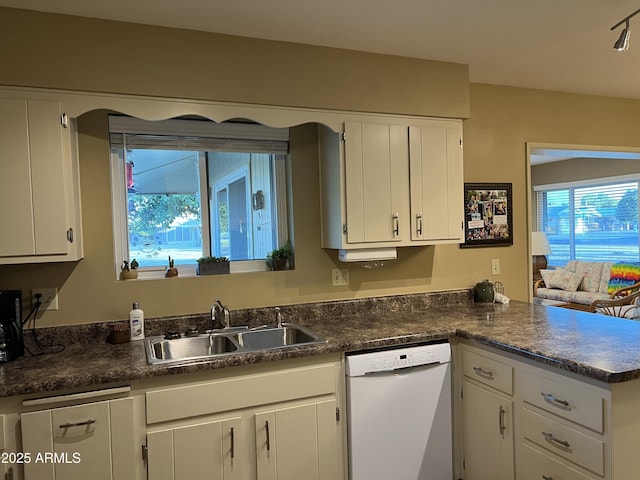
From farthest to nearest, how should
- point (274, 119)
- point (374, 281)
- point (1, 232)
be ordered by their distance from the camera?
1. point (374, 281)
2. point (274, 119)
3. point (1, 232)

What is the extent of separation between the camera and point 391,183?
8.30 ft

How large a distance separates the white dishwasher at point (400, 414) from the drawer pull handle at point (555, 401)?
52 centimetres

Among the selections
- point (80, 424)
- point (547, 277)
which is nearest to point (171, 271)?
point (80, 424)

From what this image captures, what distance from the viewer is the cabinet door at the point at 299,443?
6.33ft

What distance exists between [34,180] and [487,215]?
261 cm

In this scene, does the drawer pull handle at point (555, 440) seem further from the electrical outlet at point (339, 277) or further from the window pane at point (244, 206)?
the window pane at point (244, 206)

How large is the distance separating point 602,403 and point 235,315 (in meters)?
1.70

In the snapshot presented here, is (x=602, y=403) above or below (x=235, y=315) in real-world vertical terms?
below

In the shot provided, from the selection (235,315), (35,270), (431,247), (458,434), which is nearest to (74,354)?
(35,270)

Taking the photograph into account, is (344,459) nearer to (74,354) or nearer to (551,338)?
(551,338)

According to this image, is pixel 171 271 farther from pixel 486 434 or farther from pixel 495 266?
pixel 495 266

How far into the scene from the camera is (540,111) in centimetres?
324

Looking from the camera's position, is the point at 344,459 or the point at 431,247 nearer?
the point at 344,459

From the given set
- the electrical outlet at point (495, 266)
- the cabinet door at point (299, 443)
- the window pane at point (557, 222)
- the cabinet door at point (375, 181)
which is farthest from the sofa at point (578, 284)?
the cabinet door at point (299, 443)
